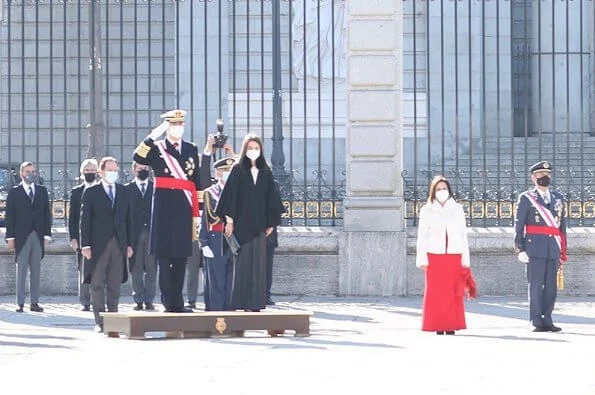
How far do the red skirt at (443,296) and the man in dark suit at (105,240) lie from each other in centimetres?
276

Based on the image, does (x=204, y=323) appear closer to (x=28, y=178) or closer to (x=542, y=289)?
(x=542, y=289)

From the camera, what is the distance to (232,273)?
16.7m

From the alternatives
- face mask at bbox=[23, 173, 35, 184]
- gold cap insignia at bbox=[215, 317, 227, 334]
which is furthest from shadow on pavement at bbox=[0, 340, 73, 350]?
face mask at bbox=[23, 173, 35, 184]

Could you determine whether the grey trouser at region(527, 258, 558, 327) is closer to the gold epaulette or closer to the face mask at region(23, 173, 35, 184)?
the gold epaulette

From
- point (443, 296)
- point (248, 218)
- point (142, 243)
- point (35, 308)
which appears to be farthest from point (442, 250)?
point (35, 308)

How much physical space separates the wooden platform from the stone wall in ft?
17.2

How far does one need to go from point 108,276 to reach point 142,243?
2590 millimetres

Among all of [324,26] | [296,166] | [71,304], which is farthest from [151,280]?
[324,26]

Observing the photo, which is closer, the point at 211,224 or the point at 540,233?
the point at 540,233

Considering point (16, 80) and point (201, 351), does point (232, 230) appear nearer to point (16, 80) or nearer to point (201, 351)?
point (201, 351)

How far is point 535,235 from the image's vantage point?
52.2ft

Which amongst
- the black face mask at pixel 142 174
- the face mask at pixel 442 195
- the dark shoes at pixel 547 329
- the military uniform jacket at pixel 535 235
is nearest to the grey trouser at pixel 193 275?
the black face mask at pixel 142 174

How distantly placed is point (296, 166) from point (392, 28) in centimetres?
828

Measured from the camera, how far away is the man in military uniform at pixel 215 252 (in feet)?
54.7
